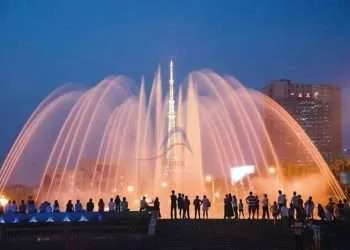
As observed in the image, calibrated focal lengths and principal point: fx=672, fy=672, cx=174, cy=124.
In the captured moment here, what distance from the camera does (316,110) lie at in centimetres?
15412

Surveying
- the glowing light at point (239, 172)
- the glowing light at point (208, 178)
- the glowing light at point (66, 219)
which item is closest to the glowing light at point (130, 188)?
the glowing light at point (208, 178)

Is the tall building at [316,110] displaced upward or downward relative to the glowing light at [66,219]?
upward

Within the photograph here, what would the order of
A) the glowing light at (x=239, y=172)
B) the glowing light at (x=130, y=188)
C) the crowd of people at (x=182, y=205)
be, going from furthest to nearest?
the glowing light at (x=239, y=172), the glowing light at (x=130, y=188), the crowd of people at (x=182, y=205)

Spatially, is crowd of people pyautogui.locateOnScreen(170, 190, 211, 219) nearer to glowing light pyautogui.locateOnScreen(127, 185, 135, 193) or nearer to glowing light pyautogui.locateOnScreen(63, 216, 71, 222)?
glowing light pyautogui.locateOnScreen(63, 216, 71, 222)

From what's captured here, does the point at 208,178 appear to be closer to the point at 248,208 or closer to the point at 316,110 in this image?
the point at 248,208

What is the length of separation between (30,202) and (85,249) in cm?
742

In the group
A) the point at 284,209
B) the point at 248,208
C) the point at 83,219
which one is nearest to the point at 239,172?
the point at 248,208

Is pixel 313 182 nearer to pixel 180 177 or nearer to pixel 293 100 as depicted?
pixel 180 177

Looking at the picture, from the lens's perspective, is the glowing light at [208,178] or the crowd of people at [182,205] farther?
the glowing light at [208,178]

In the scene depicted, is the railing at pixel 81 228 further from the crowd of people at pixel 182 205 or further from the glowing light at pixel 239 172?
the glowing light at pixel 239 172

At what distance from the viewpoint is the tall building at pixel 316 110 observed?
489 ft

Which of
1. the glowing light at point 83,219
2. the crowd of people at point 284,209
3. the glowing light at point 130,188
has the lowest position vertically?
the glowing light at point 83,219

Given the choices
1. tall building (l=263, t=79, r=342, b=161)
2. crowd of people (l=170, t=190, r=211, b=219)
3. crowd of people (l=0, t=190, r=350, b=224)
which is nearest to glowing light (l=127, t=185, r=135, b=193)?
crowd of people (l=0, t=190, r=350, b=224)

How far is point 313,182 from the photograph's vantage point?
66.8m
